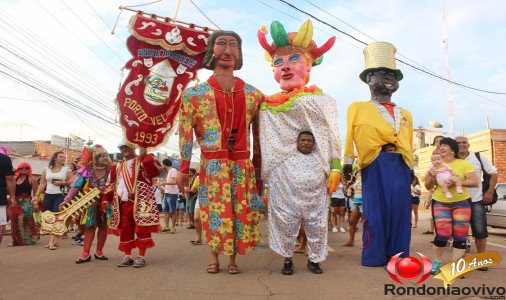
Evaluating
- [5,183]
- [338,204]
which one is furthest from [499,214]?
[5,183]

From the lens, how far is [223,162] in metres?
4.62

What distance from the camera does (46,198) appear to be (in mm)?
7730

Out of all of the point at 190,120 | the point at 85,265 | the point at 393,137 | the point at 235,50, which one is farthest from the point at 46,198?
the point at 393,137

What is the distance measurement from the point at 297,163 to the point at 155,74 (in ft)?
7.32

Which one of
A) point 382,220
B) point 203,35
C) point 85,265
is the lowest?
point 85,265

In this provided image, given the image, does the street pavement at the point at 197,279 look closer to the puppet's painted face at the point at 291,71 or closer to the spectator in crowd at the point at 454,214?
the spectator in crowd at the point at 454,214

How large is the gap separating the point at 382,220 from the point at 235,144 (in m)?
1.97

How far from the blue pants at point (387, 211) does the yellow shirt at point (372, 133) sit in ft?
0.36

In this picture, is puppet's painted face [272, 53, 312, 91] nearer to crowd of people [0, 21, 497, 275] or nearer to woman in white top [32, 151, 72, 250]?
crowd of people [0, 21, 497, 275]

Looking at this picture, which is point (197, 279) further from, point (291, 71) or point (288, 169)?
point (291, 71)

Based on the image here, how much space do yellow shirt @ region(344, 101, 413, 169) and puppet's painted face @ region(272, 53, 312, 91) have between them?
0.75m

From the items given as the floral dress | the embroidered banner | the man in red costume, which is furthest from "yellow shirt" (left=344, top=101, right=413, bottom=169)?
the man in red costume

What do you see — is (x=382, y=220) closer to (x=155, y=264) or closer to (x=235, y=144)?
(x=235, y=144)

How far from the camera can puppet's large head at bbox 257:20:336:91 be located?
17.2 feet
